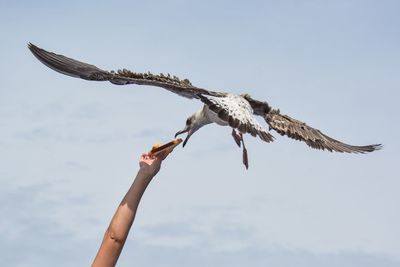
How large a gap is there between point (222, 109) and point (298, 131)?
4980mm

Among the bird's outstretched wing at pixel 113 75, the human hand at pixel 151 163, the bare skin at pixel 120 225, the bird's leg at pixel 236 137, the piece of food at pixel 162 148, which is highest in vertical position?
the bird's outstretched wing at pixel 113 75

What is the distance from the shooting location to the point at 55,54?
16.3m

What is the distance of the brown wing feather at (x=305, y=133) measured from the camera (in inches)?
598

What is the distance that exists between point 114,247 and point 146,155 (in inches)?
31.3

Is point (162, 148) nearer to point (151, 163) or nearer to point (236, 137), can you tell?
point (151, 163)

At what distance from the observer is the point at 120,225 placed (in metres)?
5.59

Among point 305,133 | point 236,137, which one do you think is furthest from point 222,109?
point 305,133

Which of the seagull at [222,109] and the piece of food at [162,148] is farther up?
the seagull at [222,109]

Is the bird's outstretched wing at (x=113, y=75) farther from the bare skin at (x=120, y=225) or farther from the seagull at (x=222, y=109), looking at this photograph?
the bare skin at (x=120, y=225)

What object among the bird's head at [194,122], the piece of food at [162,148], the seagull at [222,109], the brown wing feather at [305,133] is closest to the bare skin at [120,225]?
the piece of food at [162,148]

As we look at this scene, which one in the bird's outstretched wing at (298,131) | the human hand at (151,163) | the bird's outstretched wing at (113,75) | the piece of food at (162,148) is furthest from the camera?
the bird's outstretched wing at (298,131)

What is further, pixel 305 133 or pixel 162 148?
pixel 305 133

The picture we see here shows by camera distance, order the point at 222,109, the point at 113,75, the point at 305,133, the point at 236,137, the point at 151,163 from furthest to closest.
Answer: the point at 305,133, the point at 113,75, the point at 236,137, the point at 222,109, the point at 151,163

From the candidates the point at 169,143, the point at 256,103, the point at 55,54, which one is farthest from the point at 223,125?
the point at 169,143
